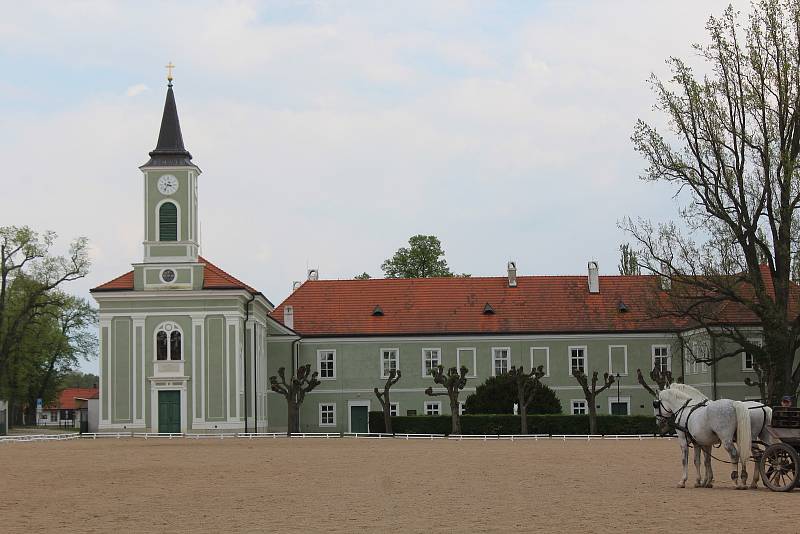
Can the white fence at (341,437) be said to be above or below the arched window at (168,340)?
below

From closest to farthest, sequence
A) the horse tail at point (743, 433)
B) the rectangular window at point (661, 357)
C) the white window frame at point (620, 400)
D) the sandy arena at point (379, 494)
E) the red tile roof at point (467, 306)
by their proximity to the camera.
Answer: the sandy arena at point (379, 494)
the horse tail at point (743, 433)
the white window frame at point (620, 400)
the rectangular window at point (661, 357)
the red tile roof at point (467, 306)

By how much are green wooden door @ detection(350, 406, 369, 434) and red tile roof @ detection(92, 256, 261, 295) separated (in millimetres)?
10473

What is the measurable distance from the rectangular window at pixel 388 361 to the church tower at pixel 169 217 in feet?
41.0

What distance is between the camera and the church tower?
52.4m

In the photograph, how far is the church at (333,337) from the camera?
51.6 m

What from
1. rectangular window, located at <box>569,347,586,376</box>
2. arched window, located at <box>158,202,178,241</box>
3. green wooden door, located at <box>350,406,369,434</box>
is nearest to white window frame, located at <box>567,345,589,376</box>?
rectangular window, located at <box>569,347,586,376</box>

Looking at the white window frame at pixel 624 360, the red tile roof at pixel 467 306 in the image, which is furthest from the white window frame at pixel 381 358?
the white window frame at pixel 624 360

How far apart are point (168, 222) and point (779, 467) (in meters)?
37.7

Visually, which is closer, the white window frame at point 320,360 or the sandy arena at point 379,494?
the sandy arena at point 379,494

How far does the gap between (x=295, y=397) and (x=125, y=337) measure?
25.3ft

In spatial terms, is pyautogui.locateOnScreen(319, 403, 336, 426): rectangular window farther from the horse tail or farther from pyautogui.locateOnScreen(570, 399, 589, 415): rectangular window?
the horse tail

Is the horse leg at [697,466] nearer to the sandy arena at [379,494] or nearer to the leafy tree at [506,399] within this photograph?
the sandy arena at [379,494]

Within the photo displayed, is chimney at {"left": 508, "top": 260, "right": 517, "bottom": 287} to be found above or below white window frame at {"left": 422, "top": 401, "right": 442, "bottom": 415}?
above

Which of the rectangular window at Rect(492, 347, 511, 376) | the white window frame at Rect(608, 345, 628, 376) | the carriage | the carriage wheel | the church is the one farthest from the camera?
the rectangular window at Rect(492, 347, 511, 376)
